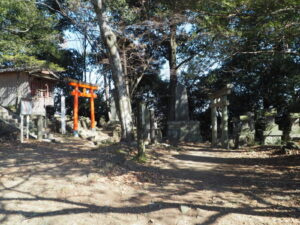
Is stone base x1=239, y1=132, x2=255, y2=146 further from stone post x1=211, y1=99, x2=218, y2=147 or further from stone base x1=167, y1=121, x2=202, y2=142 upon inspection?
stone base x1=167, y1=121, x2=202, y2=142

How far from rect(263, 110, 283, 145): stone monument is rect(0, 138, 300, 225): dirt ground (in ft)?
10.9

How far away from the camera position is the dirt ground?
311cm

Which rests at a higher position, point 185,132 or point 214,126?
point 214,126

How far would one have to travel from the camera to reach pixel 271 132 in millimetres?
9773

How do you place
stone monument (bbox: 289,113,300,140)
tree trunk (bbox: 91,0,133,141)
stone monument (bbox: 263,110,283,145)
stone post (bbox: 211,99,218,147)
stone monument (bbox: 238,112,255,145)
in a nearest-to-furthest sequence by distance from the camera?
tree trunk (bbox: 91,0,133,141) → stone monument (bbox: 289,113,300,140) → stone monument (bbox: 263,110,283,145) → stone monument (bbox: 238,112,255,145) → stone post (bbox: 211,99,218,147)

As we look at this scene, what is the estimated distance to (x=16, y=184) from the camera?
4.04 metres

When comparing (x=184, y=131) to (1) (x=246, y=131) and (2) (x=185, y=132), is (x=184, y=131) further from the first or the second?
(1) (x=246, y=131)

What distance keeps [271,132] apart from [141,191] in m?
7.53

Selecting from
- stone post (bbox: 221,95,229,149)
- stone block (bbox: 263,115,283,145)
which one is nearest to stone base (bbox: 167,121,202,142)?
stone post (bbox: 221,95,229,149)

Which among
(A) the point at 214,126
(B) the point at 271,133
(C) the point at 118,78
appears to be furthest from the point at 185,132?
(C) the point at 118,78

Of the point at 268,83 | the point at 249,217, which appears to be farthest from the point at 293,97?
the point at 249,217

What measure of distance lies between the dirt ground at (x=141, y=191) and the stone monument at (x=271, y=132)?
333 cm

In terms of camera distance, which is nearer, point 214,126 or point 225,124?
point 225,124

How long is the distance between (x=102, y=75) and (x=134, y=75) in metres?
5.14
